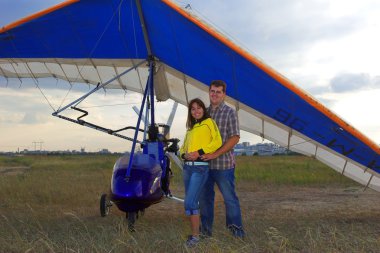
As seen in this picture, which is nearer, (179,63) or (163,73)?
(179,63)

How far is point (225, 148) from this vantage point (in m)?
5.19

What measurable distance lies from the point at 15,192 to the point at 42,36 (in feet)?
17.3

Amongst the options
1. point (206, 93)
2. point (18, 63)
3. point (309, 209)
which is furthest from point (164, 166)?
point (18, 63)

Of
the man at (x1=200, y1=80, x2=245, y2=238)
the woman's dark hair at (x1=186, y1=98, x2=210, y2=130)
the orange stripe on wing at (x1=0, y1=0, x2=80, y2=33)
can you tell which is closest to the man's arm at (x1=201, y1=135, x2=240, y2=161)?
the man at (x1=200, y1=80, x2=245, y2=238)

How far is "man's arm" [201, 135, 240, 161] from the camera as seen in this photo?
504cm

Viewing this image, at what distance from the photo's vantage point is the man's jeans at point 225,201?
5.32m

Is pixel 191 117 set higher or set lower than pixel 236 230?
higher

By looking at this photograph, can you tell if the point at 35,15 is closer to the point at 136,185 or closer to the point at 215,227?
the point at 136,185

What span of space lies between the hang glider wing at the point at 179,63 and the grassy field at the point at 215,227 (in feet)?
4.06

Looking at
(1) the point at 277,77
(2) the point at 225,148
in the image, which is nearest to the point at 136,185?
(2) the point at 225,148

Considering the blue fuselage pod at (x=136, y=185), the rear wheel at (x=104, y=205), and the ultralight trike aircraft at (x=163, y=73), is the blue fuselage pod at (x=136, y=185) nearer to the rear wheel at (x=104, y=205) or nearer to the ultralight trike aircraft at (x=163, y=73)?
the ultralight trike aircraft at (x=163, y=73)

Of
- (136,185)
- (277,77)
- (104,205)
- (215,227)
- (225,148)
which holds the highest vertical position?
(277,77)

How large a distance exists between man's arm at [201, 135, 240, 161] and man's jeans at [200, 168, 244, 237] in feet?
0.92

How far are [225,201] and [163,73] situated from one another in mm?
3907
